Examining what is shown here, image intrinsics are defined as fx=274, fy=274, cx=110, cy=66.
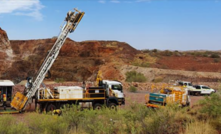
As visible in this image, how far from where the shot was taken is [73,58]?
58.8m

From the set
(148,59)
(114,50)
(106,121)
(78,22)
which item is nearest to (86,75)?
(114,50)

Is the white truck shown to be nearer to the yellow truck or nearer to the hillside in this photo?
the yellow truck

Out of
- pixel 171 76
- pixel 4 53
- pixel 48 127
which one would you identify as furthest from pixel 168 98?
pixel 4 53

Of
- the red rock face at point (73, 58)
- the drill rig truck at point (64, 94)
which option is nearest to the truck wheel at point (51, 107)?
the drill rig truck at point (64, 94)

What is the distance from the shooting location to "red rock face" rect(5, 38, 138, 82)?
53031mm

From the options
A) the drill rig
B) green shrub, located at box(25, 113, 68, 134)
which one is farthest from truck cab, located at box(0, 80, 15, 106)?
green shrub, located at box(25, 113, 68, 134)

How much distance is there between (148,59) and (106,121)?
55.7m

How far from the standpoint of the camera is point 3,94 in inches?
720

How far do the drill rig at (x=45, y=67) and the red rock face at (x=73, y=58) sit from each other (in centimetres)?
3060

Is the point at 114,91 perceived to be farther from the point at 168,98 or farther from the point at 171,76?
the point at 171,76

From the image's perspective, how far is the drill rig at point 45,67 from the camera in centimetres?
1770

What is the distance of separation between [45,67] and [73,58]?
133 ft

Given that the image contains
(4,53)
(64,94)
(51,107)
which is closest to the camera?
(51,107)

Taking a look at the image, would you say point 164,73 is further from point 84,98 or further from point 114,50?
point 84,98
